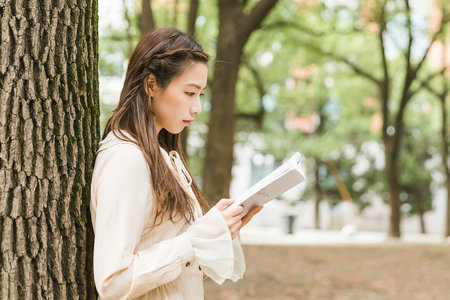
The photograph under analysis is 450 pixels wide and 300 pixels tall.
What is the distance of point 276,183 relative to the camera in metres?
2.22

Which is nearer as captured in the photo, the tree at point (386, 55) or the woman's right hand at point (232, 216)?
the woman's right hand at point (232, 216)

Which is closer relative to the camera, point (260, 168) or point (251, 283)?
point (251, 283)

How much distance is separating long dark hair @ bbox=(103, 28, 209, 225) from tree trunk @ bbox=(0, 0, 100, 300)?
18 centimetres

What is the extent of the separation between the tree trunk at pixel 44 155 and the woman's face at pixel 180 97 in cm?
29

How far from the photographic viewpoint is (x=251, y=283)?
8.57 meters

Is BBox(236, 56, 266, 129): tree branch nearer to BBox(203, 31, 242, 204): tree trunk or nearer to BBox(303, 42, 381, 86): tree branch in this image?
BBox(303, 42, 381, 86): tree branch

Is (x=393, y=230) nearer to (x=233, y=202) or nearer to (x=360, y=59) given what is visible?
(x=360, y=59)

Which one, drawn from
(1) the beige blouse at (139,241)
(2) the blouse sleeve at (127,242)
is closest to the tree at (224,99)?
(1) the beige blouse at (139,241)

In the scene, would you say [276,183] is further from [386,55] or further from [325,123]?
[325,123]

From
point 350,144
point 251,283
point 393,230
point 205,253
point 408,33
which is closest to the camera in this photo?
point 205,253

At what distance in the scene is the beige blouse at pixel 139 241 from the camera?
1.97 metres

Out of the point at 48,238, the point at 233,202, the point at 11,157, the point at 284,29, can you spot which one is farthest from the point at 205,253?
the point at 284,29

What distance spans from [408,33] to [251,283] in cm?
1138

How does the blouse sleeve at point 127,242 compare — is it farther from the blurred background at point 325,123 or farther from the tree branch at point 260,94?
the tree branch at point 260,94
